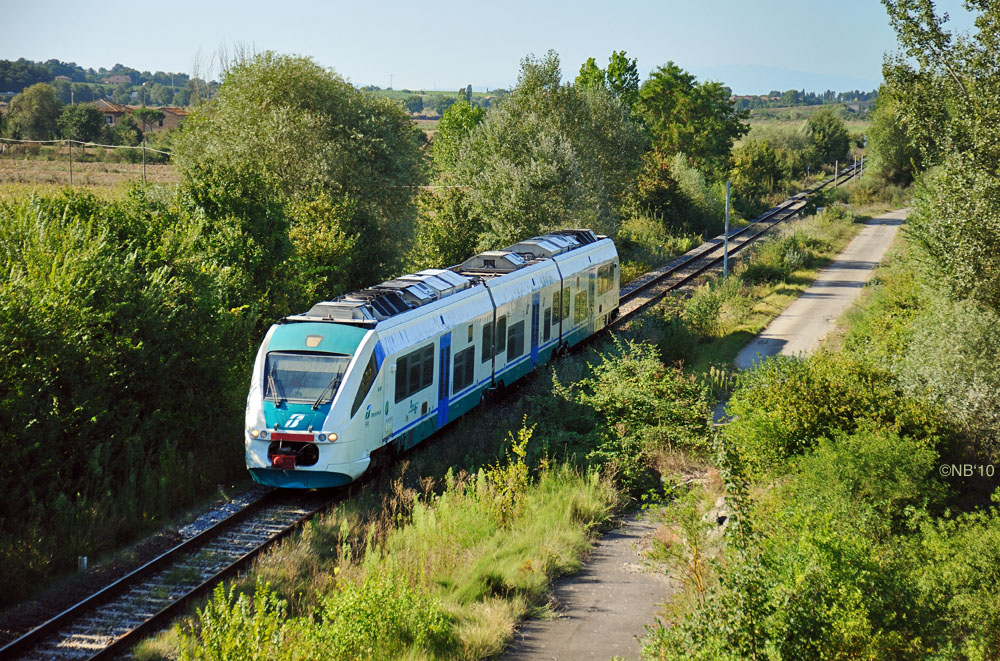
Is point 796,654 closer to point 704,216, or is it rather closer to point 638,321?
point 638,321

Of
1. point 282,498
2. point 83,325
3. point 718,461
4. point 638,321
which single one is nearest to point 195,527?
Result: point 282,498

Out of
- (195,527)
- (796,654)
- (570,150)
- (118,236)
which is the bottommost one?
(195,527)

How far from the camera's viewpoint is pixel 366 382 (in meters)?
14.6

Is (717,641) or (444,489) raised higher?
(717,641)

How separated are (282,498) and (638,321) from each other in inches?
680

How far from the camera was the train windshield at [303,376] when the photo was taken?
14.3 meters

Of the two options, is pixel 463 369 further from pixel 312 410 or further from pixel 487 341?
pixel 312 410

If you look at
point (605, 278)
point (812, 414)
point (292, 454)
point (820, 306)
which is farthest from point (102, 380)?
point (820, 306)

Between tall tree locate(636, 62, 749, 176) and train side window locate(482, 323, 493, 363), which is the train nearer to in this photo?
train side window locate(482, 323, 493, 363)

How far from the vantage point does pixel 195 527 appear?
13672 mm

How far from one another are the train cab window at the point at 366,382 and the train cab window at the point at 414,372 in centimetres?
85

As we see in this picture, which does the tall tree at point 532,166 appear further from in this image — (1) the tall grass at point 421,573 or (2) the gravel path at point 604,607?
(2) the gravel path at point 604,607

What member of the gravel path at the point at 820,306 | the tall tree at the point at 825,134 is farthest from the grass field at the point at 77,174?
the tall tree at the point at 825,134

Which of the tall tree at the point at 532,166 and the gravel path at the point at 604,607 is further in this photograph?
the tall tree at the point at 532,166
